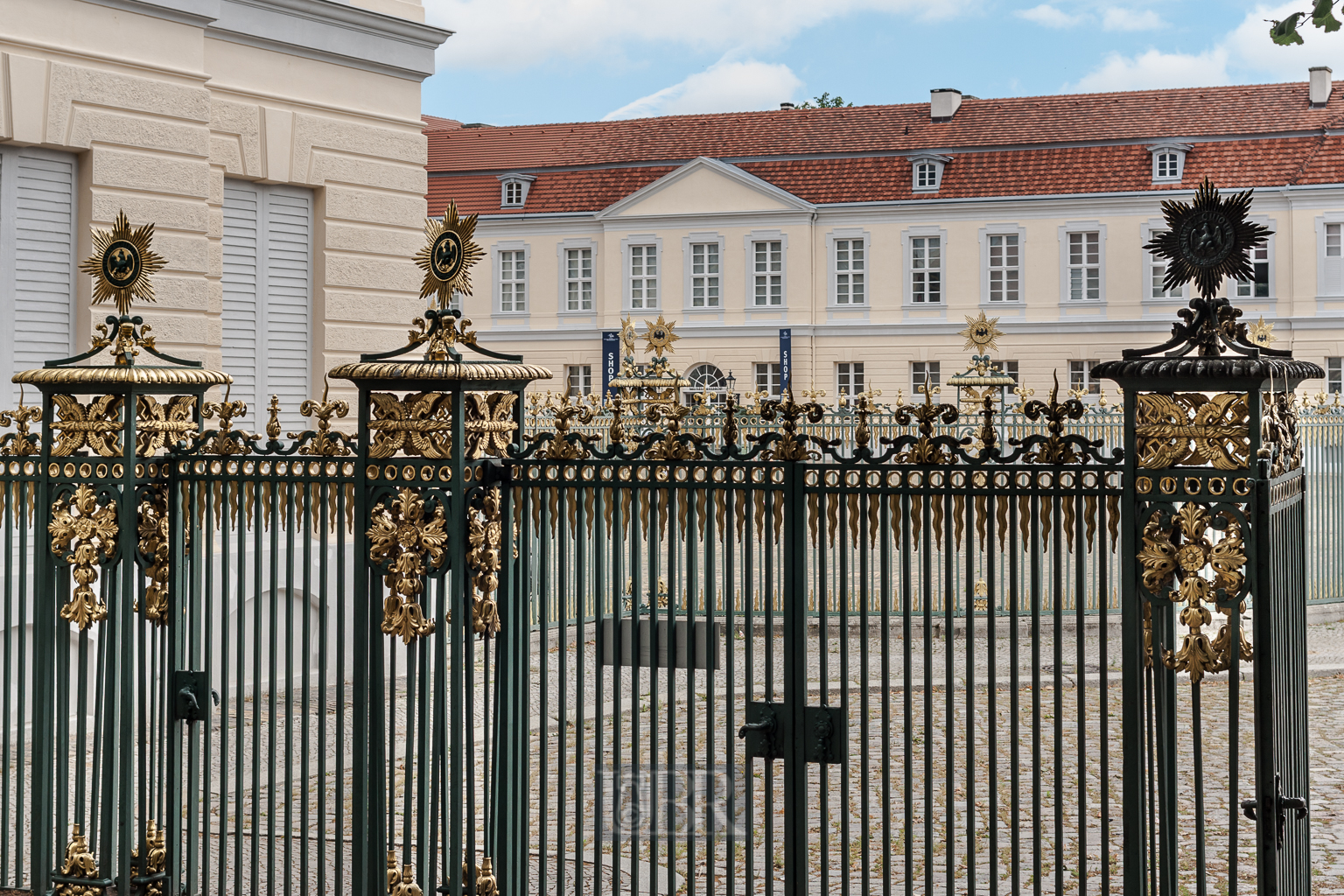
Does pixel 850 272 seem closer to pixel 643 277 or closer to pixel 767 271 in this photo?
pixel 767 271

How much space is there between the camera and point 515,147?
4191cm

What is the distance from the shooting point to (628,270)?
128 ft

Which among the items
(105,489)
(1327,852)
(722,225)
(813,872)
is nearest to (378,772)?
(105,489)

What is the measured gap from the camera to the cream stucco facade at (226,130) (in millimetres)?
9789

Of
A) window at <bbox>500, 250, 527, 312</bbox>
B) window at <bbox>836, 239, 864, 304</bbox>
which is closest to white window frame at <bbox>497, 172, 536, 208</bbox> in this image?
window at <bbox>500, 250, 527, 312</bbox>

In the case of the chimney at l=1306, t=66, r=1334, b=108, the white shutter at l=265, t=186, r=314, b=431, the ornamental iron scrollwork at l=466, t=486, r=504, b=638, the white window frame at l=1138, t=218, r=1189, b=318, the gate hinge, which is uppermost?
the chimney at l=1306, t=66, r=1334, b=108

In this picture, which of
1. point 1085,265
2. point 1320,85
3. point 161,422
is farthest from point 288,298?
point 1320,85

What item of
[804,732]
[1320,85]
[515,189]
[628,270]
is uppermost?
[1320,85]

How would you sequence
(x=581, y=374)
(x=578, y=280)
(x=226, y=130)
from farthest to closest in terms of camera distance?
1. (x=581, y=374)
2. (x=578, y=280)
3. (x=226, y=130)

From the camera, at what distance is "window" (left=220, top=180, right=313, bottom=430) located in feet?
38.1

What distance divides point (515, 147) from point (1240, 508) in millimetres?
39142

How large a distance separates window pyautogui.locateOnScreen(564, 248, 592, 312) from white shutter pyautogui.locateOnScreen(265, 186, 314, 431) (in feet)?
90.5

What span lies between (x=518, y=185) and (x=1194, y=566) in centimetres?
3732

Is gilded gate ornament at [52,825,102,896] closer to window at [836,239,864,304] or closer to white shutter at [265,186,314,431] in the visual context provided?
white shutter at [265,186,314,431]
